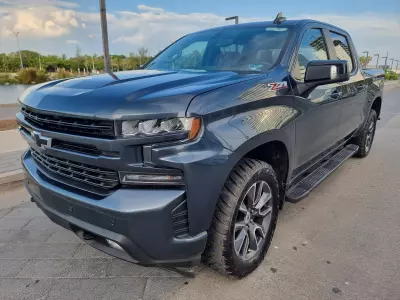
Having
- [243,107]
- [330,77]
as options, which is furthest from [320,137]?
[243,107]

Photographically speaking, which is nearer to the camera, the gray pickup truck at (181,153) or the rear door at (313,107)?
the gray pickup truck at (181,153)

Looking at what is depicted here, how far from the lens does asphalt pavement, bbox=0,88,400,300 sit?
227 centimetres

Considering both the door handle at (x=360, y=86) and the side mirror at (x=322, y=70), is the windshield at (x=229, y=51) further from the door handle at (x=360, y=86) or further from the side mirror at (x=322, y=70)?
the door handle at (x=360, y=86)

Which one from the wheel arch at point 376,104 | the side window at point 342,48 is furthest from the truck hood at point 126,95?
the wheel arch at point 376,104

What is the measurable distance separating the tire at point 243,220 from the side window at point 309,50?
99cm

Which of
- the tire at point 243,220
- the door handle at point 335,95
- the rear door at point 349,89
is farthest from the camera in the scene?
the rear door at point 349,89

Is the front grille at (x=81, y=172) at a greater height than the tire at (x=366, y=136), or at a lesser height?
greater

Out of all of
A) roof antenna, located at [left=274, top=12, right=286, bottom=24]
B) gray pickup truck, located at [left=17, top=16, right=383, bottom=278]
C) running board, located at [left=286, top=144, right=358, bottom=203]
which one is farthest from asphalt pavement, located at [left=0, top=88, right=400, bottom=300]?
roof antenna, located at [left=274, top=12, right=286, bottom=24]

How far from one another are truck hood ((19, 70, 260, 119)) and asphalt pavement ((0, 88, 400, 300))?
130 centimetres

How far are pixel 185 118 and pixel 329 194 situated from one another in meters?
2.92

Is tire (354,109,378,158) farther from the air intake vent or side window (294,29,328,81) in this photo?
the air intake vent

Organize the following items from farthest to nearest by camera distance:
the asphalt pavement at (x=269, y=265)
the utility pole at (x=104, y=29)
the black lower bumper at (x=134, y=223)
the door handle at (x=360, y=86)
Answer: the utility pole at (x=104, y=29), the door handle at (x=360, y=86), the asphalt pavement at (x=269, y=265), the black lower bumper at (x=134, y=223)

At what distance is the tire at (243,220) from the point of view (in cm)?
205

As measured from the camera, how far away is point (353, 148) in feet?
16.1
